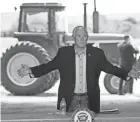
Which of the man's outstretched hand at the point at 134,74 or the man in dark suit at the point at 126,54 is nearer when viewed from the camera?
the man's outstretched hand at the point at 134,74

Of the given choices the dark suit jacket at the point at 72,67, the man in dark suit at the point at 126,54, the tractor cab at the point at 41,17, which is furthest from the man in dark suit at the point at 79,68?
the man in dark suit at the point at 126,54

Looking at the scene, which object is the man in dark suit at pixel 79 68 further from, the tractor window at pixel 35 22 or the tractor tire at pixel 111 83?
the tractor tire at pixel 111 83

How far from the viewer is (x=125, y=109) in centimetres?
587

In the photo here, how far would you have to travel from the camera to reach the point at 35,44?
7035 millimetres

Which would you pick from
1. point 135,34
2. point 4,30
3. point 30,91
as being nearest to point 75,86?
point 30,91

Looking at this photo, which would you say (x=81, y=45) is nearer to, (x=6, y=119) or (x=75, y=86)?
(x=75, y=86)

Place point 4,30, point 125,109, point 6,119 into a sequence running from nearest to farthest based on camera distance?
point 6,119 → point 125,109 → point 4,30

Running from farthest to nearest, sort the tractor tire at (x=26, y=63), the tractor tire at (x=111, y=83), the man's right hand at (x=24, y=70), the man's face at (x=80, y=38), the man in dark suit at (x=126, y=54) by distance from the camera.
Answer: the tractor tire at (x=111, y=83) → the man in dark suit at (x=126, y=54) → the tractor tire at (x=26, y=63) → the man's right hand at (x=24, y=70) → the man's face at (x=80, y=38)

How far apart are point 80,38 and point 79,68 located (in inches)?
8.4

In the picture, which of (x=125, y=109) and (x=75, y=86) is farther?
(x=125, y=109)

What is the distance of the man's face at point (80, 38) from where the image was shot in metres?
3.17

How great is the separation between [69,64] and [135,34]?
16.6ft

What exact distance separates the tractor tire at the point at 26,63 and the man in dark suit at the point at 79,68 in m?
3.56

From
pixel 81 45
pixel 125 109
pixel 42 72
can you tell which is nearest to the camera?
pixel 81 45
